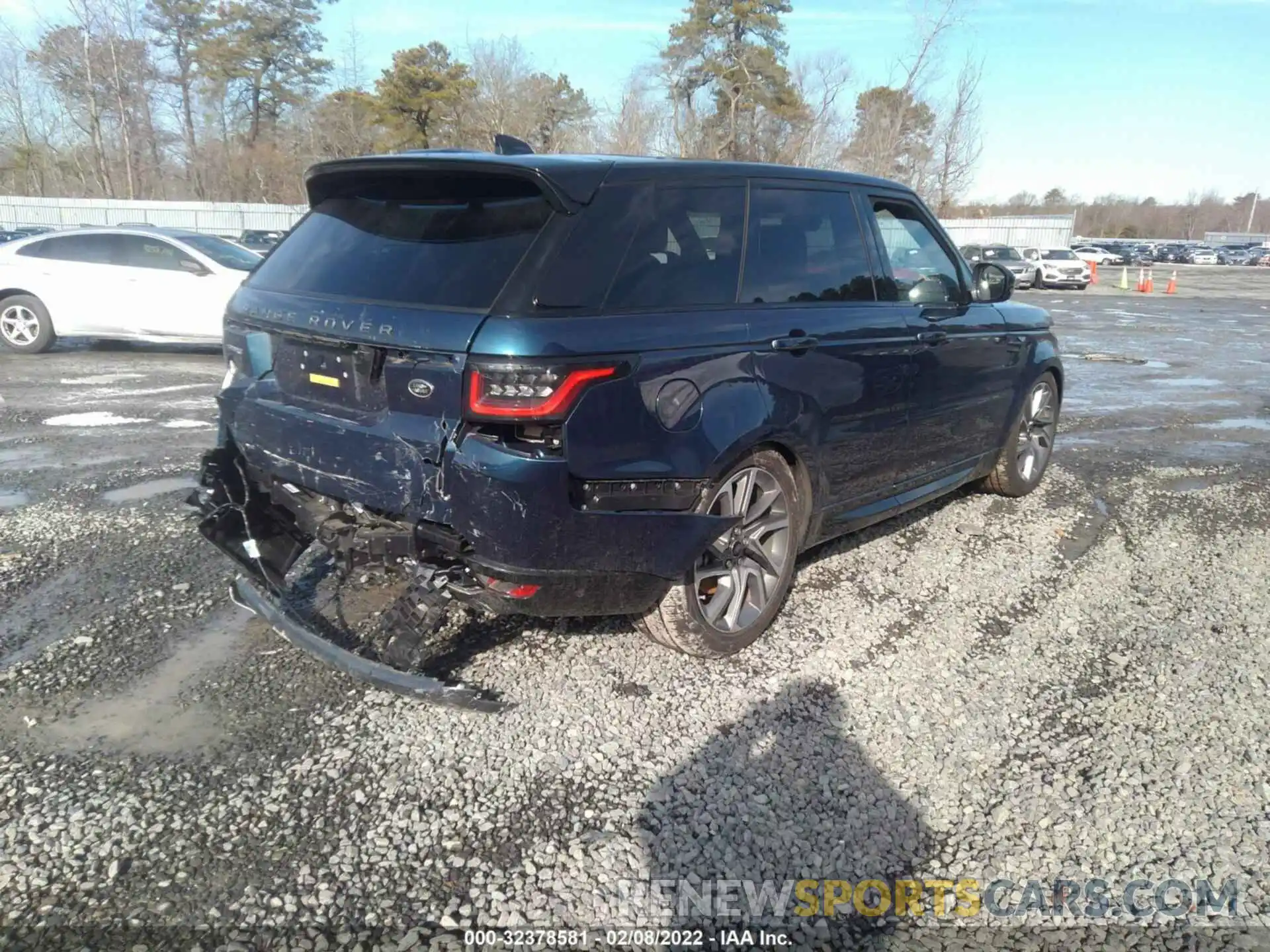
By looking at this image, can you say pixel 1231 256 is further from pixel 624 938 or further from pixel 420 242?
pixel 624 938

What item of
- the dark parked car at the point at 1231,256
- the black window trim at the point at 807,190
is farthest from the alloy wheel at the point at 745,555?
the dark parked car at the point at 1231,256

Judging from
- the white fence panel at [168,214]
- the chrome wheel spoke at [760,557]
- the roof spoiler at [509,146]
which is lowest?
the chrome wheel spoke at [760,557]

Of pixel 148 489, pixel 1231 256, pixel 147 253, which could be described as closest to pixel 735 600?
pixel 148 489

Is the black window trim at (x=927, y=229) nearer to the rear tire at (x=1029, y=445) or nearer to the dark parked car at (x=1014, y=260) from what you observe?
the rear tire at (x=1029, y=445)

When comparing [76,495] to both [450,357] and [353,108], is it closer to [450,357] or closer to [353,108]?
[450,357]

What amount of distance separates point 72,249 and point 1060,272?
103ft

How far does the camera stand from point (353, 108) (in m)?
40.9

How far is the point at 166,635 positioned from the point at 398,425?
5.07 ft

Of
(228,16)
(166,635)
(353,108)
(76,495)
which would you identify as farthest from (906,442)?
(228,16)

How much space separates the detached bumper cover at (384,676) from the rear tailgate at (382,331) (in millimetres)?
496

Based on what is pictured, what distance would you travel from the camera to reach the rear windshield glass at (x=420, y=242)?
2.96 m

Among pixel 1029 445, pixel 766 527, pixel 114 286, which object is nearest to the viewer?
pixel 766 527

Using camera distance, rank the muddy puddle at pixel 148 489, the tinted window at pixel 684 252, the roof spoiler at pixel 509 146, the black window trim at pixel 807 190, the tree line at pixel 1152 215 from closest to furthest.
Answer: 1. the tinted window at pixel 684 252
2. the black window trim at pixel 807 190
3. the roof spoiler at pixel 509 146
4. the muddy puddle at pixel 148 489
5. the tree line at pixel 1152 215

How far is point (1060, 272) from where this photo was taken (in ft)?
107
